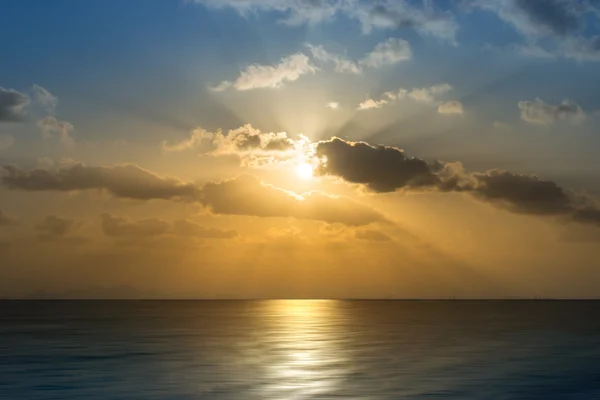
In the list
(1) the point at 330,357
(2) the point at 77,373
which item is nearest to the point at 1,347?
(2) the point at 77,373

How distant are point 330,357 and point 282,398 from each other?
34.7 metres

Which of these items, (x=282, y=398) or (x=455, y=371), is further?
(x=455, y=371)

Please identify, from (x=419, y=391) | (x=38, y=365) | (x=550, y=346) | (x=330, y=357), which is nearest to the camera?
(x=419, y=391)

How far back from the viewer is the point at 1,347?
102m

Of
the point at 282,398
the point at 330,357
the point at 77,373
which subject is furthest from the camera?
the point at 330,357

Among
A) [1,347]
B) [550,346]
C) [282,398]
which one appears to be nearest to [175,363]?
[282,398]

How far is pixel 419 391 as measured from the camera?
2297 inches

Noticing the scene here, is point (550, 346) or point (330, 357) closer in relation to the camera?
point (330, 357)

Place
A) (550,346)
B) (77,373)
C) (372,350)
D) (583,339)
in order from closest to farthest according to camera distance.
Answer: (77,373)
(372,350)
(550,346)
(583,339)

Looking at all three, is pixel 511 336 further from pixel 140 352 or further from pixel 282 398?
pixel 282 398

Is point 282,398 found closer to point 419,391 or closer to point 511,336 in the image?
point 419,391

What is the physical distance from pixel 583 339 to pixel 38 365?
303 ft

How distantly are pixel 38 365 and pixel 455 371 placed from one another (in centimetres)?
4194

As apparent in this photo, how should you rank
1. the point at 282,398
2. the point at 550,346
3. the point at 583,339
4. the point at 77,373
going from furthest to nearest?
the point at 583,339 < the point at 550,346 < the point at 77,373 < the point at 282,398
